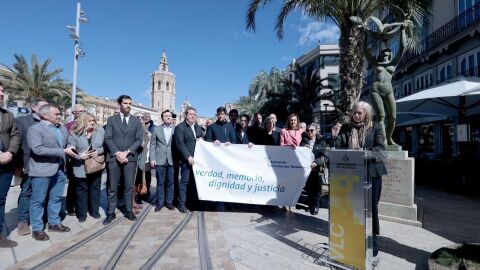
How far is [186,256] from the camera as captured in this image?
144 inches

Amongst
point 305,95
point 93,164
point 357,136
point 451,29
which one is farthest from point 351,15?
point 305,95

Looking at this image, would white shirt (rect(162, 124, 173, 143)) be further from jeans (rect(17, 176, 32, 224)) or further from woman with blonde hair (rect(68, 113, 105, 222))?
jeans (rect(17, 176, 32, 224))

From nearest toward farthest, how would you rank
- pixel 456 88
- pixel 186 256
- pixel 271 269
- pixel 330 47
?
pixel 271 269
pixel 186 256
pixel 456 88
pixel 330 47

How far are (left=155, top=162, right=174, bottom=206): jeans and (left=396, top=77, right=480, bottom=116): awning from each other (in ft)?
21.3

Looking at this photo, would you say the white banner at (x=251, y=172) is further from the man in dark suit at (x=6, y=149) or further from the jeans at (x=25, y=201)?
the man in dark suit at (x=6, y=149)

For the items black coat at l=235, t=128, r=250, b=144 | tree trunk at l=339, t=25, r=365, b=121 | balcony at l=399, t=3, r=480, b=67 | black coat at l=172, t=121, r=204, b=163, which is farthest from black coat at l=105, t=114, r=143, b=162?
balcony at l=399, t=3, r=480, b=67

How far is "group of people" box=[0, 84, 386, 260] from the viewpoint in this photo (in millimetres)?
3973

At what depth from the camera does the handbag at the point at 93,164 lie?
5.21 metres

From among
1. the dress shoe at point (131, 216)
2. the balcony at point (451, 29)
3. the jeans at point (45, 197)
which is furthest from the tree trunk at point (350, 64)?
the balcony at point (451, 29)

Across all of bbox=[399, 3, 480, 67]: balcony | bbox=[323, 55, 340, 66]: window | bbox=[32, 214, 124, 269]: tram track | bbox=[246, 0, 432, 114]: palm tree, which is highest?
bbox=[323, 55, 340, 66]: window

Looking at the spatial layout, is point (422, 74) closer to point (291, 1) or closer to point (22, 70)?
point (291, 1)

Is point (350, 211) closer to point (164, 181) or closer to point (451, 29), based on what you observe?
point (164, 181)

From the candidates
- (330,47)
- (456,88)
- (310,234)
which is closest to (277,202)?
(310,234)

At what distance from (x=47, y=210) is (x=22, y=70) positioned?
82.5 ft
